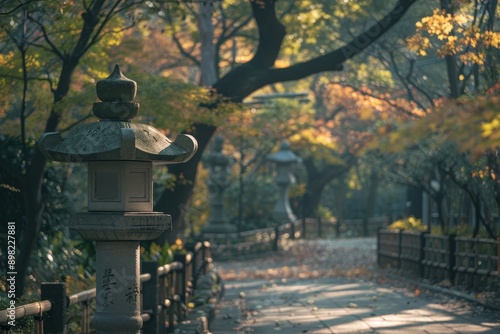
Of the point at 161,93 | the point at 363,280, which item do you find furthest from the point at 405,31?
the point at 161,93

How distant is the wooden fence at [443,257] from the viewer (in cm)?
→ 1822

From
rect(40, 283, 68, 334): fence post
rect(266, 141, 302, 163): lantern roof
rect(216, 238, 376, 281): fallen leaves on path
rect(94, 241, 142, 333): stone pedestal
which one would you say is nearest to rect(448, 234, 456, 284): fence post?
rect(216, 238, 376, 281): fallen leaves on path

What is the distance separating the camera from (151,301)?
11.3m

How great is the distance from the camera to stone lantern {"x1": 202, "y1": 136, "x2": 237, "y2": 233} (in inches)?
1374

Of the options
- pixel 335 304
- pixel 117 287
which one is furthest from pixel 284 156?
pixel 117 287

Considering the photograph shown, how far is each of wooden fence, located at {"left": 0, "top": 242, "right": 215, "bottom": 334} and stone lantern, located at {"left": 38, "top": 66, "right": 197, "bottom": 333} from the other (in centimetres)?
42

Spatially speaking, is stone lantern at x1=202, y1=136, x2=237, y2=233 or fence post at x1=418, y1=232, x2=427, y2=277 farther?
stone lantern at x1=202, y1=136, x2=237, y2=233

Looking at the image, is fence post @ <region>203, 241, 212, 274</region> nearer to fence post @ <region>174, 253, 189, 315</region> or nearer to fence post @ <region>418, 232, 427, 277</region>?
fence post @ <region>418, 232, 427, 277</region>

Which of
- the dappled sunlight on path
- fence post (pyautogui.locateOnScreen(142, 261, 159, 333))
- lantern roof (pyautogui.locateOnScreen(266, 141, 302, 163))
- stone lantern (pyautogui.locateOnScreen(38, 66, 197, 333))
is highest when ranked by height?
lantern roof (pyautogui.locateOnScreen(266, 141, 302, 163))

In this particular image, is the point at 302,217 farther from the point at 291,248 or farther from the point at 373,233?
the point at 291,248

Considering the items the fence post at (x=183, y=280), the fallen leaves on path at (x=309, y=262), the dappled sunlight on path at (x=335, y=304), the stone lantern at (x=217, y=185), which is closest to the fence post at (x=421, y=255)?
the dappled sunlight on path at (x=335, y=304)

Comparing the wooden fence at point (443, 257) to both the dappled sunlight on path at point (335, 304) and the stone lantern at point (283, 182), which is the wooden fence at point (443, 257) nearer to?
the dappled sunlight on path at point (335, 304)

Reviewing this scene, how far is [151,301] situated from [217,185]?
2382cm

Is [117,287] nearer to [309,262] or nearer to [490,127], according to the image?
[490,127]
